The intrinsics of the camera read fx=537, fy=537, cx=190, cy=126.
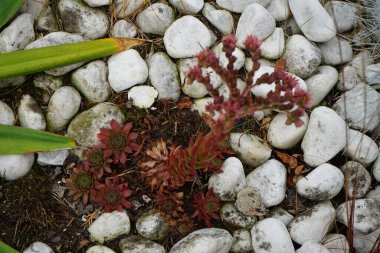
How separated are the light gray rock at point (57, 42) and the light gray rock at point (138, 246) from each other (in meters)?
0.94

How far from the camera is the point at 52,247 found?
2652 mm

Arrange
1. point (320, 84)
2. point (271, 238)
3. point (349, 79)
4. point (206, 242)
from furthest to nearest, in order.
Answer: point (349, 79) → point (320, 84) → point (271, 238) → point (206, 242)

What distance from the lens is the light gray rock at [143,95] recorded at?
111 inches

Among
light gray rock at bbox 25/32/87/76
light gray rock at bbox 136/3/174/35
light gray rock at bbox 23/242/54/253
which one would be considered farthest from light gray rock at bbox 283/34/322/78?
light gray rock at bbox 23/242/54/253

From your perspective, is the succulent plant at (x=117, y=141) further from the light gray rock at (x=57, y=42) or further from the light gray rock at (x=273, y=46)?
the light gray rock at (x=273, y=46)

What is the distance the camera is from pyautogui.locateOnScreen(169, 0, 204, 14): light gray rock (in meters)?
2.88

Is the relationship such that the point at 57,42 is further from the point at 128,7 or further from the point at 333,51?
the point at 333,51

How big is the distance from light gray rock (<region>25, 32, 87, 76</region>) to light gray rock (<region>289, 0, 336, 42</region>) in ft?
3.93

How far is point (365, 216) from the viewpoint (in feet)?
8.85

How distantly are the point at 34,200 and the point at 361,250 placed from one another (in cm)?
166

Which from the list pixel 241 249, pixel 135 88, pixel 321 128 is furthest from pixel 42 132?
pixel 321 128

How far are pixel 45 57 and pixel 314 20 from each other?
142 centimetres

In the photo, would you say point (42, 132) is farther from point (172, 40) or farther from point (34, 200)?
point (172, 40)

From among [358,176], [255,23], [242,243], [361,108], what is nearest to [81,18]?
[255,23]
